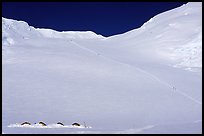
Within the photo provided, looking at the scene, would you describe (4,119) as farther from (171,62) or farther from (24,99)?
(171,62)

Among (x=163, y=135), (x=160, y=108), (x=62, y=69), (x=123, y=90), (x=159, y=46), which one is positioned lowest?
(x=163, y=135)

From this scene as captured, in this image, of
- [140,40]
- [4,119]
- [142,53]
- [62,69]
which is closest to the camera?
[4,119]

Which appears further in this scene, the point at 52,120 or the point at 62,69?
the point at 62,69

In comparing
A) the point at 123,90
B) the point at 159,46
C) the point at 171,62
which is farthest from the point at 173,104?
the point at 159,46

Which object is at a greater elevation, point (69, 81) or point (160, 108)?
point (69, 81)

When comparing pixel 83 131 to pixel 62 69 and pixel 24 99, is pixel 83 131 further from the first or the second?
pixel 62 69

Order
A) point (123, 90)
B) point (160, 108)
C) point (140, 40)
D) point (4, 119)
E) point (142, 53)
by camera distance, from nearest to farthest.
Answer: point (4, 119) < point (160, 108) < point (123, 90) < point (142, 53) < point (140, 40)
